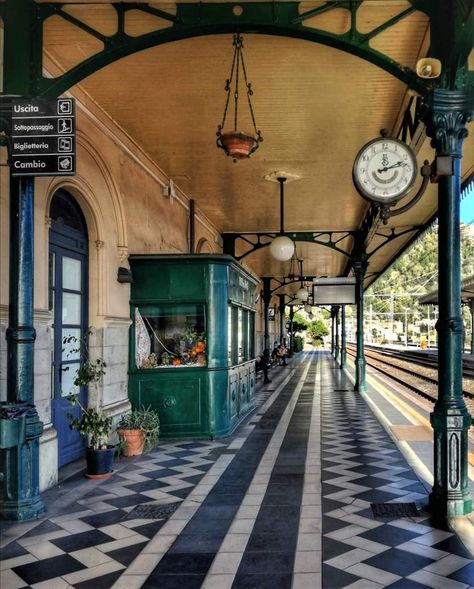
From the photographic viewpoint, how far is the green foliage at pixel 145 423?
6.93 metres

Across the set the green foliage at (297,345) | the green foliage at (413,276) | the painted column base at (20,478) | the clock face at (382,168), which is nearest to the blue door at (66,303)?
the painted column base at (20,478)

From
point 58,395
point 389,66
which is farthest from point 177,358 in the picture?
point 389,66

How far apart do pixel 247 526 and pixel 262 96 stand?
4.41 m

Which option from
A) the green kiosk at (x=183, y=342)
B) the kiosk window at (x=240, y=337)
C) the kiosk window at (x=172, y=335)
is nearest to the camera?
the green kiosk at (x=183, y=342)

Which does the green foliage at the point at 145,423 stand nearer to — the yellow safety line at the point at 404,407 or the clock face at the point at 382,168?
the yellow safety line at the point at 404,407

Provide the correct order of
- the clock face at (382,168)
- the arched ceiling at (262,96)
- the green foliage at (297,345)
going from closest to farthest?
the clock face at (382,168) < the arched ceiling at (262,96) < the green foliage at (297,345)

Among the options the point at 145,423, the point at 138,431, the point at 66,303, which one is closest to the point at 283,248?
the point at 145,423

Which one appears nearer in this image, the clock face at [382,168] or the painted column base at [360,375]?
the clock face at [382,168]

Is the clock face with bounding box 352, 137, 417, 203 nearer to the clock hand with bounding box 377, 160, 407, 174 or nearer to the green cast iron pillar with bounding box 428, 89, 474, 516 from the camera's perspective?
the clock hand with bounding box 377, 160, 407, 174

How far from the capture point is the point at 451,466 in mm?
4523

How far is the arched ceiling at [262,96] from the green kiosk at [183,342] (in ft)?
5.67

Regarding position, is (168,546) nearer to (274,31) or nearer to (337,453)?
(337,453)

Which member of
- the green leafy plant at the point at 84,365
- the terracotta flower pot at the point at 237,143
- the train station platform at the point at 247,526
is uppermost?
the terracotta flower pot at the point at 237,143

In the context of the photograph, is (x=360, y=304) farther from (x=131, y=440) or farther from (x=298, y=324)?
(x=298, y=324)
